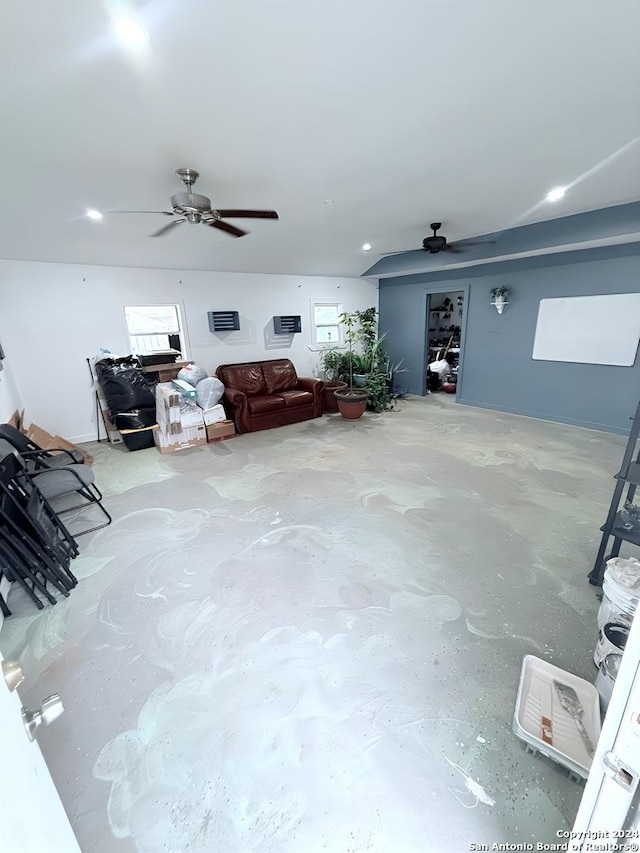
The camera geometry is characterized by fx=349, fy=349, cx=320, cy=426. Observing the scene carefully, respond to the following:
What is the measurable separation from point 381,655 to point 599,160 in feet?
12.3

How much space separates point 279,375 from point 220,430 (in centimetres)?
153

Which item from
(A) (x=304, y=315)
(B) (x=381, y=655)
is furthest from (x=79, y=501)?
(A) (x=304, y=315)

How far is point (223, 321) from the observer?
5.31 meters

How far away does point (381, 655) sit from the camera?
5.36 feet

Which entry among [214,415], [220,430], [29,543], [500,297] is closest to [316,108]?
[29,543]

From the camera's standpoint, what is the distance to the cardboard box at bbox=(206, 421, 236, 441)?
4559 millimetres

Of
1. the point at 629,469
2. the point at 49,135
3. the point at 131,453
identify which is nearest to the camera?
the point at 629,469

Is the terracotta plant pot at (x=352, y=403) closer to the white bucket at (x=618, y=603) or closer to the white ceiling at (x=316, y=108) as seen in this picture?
the white ceiling at (x=316, y=108)

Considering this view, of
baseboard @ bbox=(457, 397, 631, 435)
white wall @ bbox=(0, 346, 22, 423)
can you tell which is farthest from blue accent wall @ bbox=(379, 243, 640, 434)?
white wall @ bbox=(0, 346, 22, 423)

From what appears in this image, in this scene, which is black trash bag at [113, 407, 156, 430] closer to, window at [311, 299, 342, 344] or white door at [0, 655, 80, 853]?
window at [311, 299, 342, 344]

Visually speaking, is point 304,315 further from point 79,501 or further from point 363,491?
point 79,501

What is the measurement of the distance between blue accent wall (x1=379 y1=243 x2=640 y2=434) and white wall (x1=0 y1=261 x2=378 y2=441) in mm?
2912

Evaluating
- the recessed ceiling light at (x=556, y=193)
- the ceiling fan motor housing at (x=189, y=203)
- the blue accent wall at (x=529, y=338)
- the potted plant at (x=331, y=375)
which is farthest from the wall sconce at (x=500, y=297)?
the ceiling fan motor housing at (x=189, y=203)

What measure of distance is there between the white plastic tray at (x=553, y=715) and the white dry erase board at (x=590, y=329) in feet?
14.4
